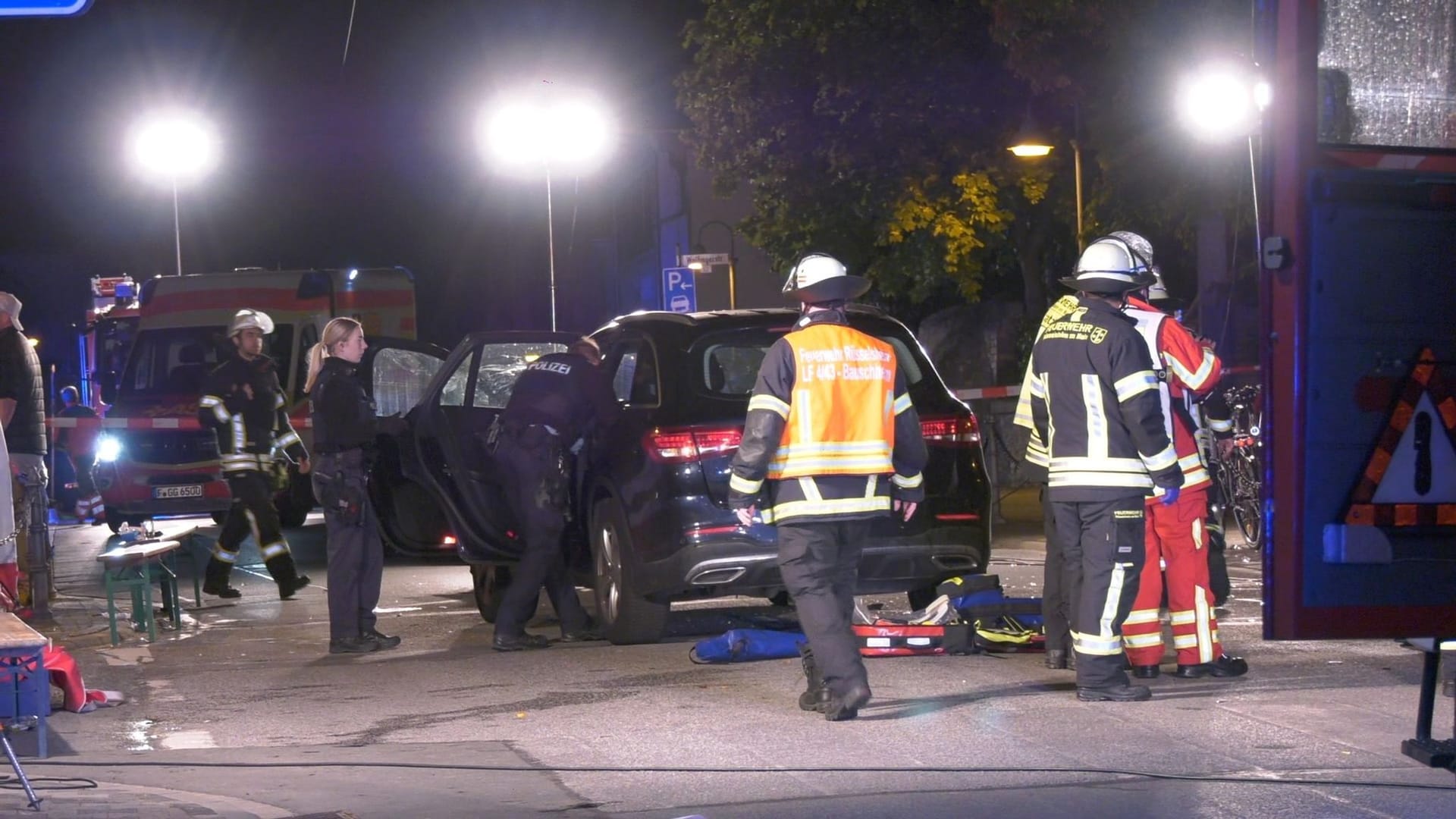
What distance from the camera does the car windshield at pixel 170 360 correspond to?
69.8 feet

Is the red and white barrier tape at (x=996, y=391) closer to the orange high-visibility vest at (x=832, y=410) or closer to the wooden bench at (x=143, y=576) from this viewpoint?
the wooden bench at (x=143, y=576)

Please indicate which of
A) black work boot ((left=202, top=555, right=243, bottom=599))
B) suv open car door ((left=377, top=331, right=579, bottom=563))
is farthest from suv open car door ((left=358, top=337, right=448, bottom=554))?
black work boot ((left=202, top=555, right=243, bottom=599))

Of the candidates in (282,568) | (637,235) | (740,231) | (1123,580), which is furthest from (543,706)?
(637,235)

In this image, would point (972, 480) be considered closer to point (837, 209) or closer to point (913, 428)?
point (913, 428)

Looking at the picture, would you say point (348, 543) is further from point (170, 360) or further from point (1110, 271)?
point (170, 360)

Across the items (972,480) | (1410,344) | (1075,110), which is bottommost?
(972,480)

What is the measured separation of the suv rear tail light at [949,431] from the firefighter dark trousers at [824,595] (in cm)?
206

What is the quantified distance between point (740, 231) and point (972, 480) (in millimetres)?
24992

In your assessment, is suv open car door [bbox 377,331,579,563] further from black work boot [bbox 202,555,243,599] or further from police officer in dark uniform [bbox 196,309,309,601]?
black work boot [bbox 202,555,243,599]

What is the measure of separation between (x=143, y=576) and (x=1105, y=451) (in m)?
5.87

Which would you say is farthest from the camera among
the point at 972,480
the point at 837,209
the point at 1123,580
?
the point at 837,209

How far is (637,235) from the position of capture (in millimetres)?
51125

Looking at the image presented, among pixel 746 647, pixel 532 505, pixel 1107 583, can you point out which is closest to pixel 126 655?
pixel 532 505

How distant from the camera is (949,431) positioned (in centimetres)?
975
